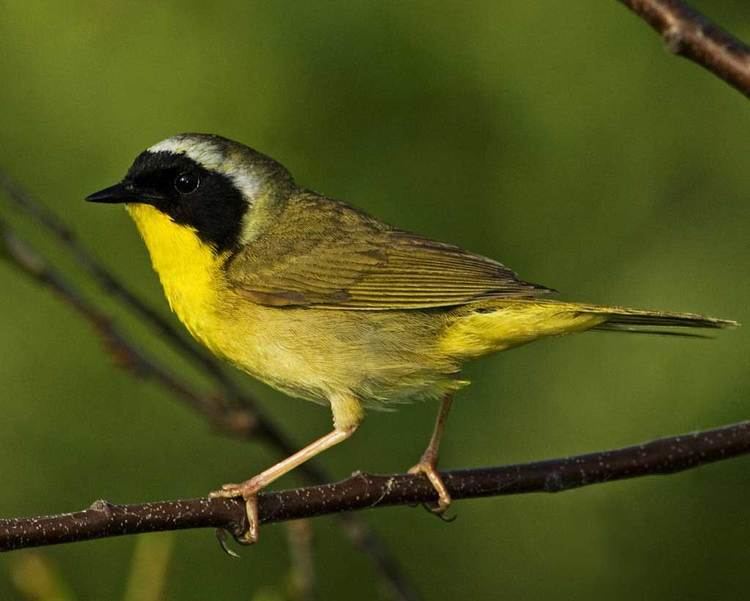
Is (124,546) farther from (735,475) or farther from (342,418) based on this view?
(735,475)

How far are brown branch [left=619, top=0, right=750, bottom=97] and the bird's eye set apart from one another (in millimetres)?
2209

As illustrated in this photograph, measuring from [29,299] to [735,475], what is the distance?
3213 millimetres

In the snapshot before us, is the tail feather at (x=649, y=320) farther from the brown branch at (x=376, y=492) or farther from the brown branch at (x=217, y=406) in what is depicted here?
the brown branch at (x=217, y=406)

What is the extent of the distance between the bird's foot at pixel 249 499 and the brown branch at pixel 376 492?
0.03 m

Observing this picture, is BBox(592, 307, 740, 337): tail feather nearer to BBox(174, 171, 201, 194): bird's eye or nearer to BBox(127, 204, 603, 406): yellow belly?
BBox(127, 204, 603, 406): yellow belly

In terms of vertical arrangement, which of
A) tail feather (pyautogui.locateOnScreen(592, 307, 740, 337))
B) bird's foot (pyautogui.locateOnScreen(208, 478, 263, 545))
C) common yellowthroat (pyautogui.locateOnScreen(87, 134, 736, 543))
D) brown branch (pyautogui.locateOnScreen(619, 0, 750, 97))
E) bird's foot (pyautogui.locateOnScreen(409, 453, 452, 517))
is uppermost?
brown branch (pyautogui.locateOnScreen(619, 0, 750, 97))

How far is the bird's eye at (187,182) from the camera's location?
513 cm

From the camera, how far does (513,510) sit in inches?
251

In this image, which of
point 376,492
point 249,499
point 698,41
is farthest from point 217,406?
point 698,41

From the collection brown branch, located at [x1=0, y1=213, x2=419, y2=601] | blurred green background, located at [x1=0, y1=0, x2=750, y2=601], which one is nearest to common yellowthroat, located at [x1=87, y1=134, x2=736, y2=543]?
brown branch, located at [x1=0, y1=213, x2=419, y2=601]

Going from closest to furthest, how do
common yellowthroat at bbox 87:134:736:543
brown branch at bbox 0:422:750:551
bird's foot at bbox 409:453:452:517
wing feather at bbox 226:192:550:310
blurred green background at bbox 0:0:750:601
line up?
1. brown branch at bbox 0:422:750:551
2. bird's foot at bbox 409:453:452:517
3. common yellowthroat at bbox 87:134:736:543
4. wing feather at bbox 226:192:550:310
5. blurred green background at bbox 0:0:750:601

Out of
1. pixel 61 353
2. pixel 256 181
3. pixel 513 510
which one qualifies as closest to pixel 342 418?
pixel 256 181

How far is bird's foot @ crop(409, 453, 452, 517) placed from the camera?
165 inches

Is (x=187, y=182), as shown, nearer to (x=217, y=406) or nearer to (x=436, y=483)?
(x=217, y=406)
